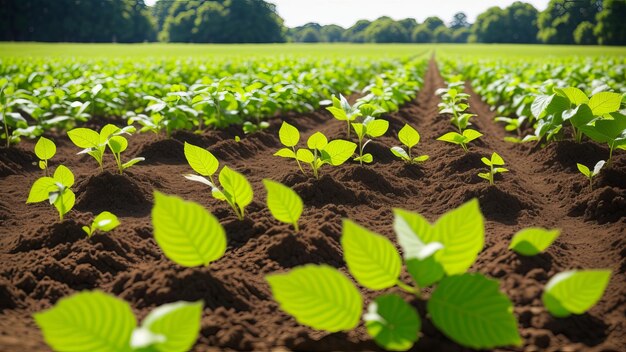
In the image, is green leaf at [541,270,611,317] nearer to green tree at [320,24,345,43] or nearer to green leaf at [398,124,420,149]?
green leaf at [398,124,420,149]

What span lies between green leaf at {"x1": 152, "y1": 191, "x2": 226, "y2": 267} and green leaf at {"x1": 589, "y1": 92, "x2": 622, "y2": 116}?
2926 millimetres

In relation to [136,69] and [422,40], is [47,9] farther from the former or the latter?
[422,40]

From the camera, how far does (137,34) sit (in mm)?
66062

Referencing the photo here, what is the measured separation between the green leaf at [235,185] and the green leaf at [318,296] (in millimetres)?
1037

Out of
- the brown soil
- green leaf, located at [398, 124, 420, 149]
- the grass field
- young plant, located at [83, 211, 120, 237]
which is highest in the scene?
the grass field

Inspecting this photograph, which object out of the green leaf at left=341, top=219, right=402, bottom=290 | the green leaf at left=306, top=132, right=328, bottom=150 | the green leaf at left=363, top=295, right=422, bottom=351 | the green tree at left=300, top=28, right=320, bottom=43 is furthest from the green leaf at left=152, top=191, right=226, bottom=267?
the green tree at left=300, top=28, right=320, bottom=43

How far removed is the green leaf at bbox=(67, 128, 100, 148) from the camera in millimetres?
3367

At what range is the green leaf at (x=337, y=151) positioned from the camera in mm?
3154

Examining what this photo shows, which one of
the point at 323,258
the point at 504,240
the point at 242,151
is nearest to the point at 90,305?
the point at 323,258

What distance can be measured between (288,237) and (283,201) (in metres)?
0.33

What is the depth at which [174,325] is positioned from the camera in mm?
1275

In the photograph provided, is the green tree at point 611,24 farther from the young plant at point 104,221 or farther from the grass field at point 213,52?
the young plant at point 104,221

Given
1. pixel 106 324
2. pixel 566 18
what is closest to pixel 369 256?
pixel 106 324

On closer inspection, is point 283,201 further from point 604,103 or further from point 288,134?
point 604,103
